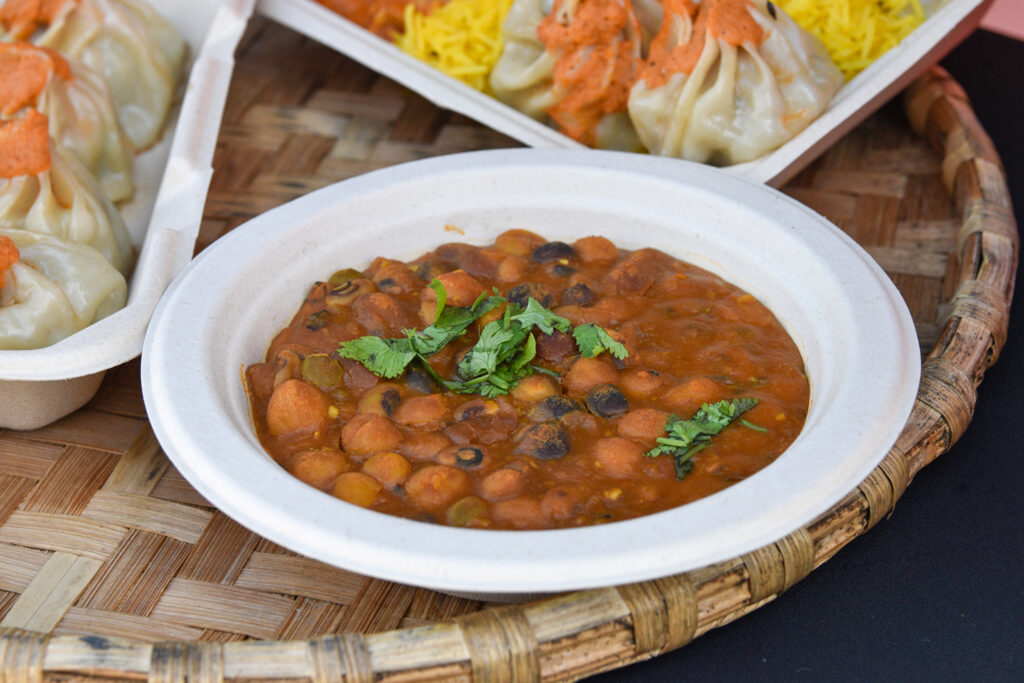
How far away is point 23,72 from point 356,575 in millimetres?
1848

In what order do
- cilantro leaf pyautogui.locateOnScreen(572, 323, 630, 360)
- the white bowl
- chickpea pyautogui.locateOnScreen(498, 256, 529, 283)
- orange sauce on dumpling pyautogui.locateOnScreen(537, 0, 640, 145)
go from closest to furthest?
the white bowl, cilantro leaf pyautogui.locateOnScreen(572, 323, 630, 360), chickpea pyautogui.locateOnScreen(498, 256, 529, 283), orange sauce on dumpling pyautogui.locateOnScreen(537, 0, 640, 145)

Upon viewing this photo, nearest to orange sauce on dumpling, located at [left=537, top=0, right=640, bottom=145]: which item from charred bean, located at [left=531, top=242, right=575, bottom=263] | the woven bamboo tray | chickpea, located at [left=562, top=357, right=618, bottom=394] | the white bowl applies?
the white bowl

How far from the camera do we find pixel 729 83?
10.1ft

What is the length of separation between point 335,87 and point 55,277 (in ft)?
5.26

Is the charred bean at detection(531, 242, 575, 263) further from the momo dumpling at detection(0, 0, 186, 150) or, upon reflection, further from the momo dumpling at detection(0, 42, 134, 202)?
the momo dumpling at detection(0, 0, 186, 150)

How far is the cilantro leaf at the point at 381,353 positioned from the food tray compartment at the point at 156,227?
51 centimetres

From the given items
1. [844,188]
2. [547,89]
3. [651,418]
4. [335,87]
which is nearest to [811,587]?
[651,418]

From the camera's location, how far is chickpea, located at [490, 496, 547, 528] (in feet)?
6.44

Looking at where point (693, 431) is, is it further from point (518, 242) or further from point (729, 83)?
point (729, 83)

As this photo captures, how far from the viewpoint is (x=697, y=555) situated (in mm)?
1786

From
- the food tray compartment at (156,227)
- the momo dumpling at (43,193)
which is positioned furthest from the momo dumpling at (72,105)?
the momo dumpling at (43,193)

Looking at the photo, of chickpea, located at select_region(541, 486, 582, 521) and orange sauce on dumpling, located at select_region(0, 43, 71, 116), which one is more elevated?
chickpea, located at select_region(541, 486, 582, 521)

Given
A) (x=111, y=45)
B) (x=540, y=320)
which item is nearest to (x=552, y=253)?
(x=540, y=320)

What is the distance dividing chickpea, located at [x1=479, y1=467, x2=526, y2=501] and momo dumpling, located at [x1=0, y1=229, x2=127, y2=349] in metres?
1.11
